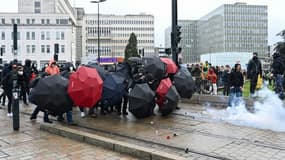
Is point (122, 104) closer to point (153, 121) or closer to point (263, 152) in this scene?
point (153, 121)

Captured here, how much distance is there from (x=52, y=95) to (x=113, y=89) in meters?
1.86

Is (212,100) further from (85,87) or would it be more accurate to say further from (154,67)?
(85,87)

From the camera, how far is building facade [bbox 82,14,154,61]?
143500 mm

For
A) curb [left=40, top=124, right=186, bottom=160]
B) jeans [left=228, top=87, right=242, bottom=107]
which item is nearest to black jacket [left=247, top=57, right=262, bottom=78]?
jeans [left=228, top=87, right=242, bottom=107]

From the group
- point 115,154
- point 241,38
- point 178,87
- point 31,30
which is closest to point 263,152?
point 115,154

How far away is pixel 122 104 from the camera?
1177 cm

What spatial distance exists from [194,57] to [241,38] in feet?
63.1

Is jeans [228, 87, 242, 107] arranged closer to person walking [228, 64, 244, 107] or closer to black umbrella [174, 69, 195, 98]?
person walking [228, 64, 244, 107]

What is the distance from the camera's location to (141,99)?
10.2 m

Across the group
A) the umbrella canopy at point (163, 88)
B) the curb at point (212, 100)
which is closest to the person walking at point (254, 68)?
the curb at point (212, 100)

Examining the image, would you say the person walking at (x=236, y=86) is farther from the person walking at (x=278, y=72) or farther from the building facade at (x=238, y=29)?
the building facade at (x=238, y=29)

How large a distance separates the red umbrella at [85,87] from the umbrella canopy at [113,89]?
0.35 meters

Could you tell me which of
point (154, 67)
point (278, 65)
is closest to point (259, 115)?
point (154, 67)

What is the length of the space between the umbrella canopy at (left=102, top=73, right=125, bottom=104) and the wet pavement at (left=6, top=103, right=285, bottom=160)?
0.72 meters
